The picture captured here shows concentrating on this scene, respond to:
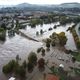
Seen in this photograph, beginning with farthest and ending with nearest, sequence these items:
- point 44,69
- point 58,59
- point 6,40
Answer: point 6,40 → point 58,59 → point 44,69

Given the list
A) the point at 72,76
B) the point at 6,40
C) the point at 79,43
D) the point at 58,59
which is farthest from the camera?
the point at 6,40

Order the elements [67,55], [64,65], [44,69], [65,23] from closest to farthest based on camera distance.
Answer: [44,69] → [64,65] → [67,55] → [65,23]

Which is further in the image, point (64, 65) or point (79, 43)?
point (79, 43)

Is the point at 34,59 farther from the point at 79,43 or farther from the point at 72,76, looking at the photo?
the point at 79,43

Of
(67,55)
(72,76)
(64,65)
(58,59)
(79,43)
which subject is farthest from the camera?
(79,43)

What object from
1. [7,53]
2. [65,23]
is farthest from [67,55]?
[65,23]

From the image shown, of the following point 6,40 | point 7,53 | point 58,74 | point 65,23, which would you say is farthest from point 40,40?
point 65,23

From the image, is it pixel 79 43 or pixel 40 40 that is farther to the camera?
pixel 40 40

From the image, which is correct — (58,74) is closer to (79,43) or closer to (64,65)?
(64,65)
